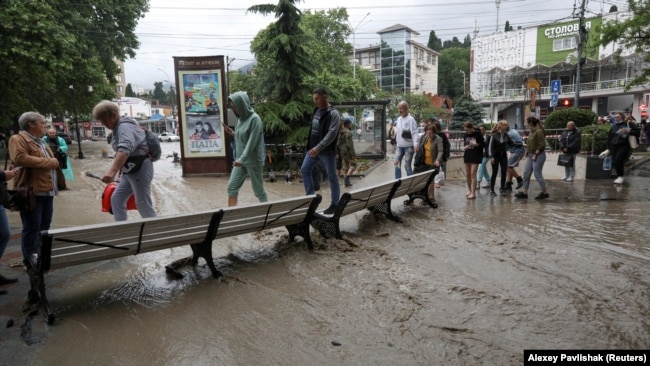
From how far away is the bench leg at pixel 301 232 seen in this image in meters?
5.67

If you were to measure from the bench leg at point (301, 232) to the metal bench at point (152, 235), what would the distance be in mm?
88

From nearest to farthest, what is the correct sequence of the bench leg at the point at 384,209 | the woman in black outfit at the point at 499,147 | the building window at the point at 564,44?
the bench leg at the point at 384,209, the woman in black outfit at the point at 499,147, the building window at the point at 564,44

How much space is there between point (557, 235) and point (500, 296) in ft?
9.09

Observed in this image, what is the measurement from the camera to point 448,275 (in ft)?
15.3

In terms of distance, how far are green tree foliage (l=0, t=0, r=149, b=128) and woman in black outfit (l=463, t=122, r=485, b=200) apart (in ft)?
58.9

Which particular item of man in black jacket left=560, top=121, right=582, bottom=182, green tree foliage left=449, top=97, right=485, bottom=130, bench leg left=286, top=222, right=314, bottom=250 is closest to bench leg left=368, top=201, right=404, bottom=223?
bench leg left=286, top=222, right=314, bottom=250

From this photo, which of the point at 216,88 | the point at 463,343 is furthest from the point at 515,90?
the point at 463,343

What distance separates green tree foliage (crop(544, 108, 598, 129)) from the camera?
1909cm

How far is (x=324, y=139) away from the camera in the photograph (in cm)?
604

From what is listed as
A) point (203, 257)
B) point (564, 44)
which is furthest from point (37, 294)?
point (564, 44)

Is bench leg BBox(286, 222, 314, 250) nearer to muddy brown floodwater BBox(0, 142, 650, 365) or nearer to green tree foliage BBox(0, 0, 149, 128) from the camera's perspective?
muddy brown floodwater BBox(0, 142, 650, 365)

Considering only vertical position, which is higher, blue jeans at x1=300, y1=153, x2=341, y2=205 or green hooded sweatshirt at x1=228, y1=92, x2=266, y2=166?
green hooded sweatshirt at x1=228, y1=92, x2=266, y2=166

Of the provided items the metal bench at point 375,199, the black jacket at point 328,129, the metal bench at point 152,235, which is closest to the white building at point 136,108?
the metal bench at point 375,199

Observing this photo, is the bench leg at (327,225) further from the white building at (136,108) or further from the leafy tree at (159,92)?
the leafy tree at (159,92)
